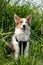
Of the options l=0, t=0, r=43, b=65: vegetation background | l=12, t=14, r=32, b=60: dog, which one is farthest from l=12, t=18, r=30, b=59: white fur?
l=0, t=0, r=43, b=65: vegetation background

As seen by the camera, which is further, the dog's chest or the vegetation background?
the dog's chest

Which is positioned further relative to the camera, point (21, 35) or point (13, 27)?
point (13, 27)

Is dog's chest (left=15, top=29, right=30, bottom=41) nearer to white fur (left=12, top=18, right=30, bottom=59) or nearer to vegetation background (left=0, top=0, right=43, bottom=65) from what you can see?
white fur (left=12, top=18, right=30, bottom=59)

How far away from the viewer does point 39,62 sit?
6332 mm

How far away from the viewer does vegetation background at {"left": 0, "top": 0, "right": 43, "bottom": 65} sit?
6.79 m

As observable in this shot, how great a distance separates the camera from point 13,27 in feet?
25.7

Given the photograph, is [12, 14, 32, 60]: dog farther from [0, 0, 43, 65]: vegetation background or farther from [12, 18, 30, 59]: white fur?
[0, 0, 43, 65]: vegetation background

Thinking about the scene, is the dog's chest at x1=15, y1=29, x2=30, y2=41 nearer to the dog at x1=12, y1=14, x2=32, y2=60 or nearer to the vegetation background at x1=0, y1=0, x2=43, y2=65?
the dog at x1=12, y1=14, x2=32, y2=60

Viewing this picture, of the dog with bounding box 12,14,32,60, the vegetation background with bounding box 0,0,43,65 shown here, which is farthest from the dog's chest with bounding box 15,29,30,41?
the vegetation background with bounding box 0,0,43,65

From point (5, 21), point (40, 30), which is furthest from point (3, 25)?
point (40, 30)

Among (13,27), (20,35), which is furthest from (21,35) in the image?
(13,27)

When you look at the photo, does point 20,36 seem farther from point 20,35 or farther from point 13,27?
point 13,27

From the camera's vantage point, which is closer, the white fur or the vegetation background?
the vegetation background

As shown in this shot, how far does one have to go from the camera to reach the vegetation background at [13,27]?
22.3 feet
